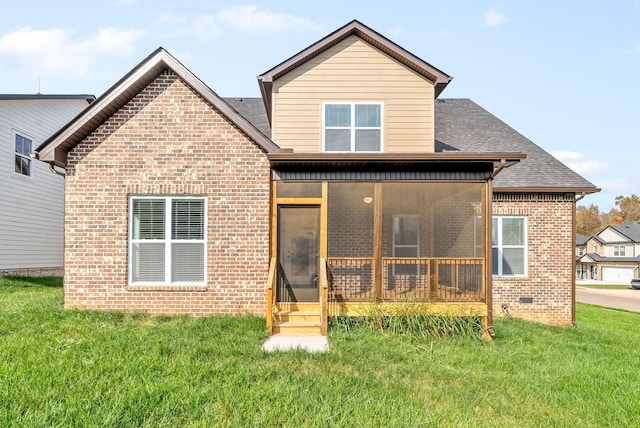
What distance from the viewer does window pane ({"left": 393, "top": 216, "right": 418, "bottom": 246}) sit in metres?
11.4

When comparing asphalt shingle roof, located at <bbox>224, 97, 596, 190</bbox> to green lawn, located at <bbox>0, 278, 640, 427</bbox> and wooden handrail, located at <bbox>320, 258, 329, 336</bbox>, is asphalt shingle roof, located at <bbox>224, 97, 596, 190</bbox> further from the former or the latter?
wooden handrail, located at <bbox>320, 258, 329, 336</bbox>

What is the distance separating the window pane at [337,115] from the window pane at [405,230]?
10.1 feet

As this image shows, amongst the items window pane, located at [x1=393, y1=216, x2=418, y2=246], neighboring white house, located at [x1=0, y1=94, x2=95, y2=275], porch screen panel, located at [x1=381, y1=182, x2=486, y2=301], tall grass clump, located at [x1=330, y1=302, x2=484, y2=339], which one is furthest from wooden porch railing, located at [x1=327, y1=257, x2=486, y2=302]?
neighboring white house, located at [x1=0, y1=94, x2=95, y2=275]

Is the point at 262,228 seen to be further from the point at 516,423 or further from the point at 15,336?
the point at 516,423

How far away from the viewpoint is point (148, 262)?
28.1ft

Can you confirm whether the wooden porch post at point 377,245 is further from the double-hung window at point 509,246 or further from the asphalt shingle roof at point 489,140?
the double-hung window at point 509,246

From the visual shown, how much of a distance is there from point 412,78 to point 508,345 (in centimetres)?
657

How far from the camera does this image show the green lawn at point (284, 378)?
4219mm

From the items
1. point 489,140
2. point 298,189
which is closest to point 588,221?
point 489,140

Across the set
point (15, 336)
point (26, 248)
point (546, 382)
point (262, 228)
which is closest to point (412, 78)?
point (262, 228)

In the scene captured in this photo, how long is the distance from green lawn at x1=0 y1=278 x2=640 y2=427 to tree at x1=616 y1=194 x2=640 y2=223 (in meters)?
81.9

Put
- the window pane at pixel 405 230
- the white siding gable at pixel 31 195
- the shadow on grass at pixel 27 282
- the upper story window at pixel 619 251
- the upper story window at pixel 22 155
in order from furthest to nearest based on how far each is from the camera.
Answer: the upper story window at pixel 619 251, the upper story window at pixel 22 155, the white siding gable at pixel 31 195, the shadow on grass at pixel 27 282, the window pane at pixel 405 230

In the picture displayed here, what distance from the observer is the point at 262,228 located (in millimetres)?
8547

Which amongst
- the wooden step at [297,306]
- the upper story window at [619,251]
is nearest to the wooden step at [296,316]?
the wooden step at [297,306]
